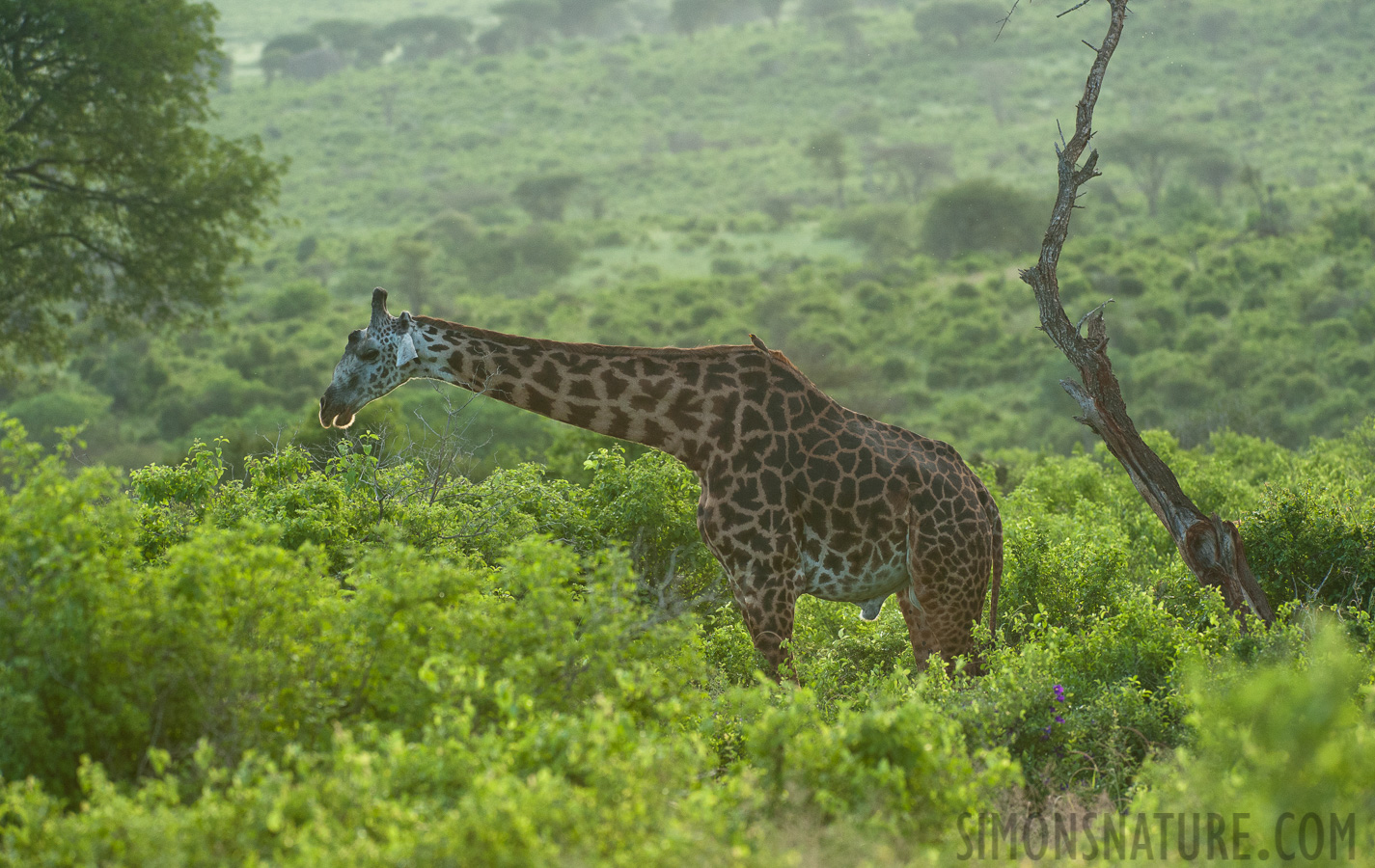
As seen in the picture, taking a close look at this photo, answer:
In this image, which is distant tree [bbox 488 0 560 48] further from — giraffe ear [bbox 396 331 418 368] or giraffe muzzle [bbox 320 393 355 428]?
giraffe ear [bbox 396 331 418 368]

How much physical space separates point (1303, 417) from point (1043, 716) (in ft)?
73.6

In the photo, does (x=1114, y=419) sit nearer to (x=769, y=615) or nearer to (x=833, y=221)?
(x=769, y=615)

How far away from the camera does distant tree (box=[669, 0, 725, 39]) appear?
100 metres

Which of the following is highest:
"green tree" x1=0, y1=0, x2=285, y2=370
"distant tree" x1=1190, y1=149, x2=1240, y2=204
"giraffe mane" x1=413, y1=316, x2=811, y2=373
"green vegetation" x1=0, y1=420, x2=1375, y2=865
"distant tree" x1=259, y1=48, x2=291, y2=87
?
"distant tree" x1=259, y1=48, x2=291, y2=87

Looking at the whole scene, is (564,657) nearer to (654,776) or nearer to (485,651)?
(485,651)

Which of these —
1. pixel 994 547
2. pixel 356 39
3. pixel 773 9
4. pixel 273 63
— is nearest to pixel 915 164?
pixel 773 9

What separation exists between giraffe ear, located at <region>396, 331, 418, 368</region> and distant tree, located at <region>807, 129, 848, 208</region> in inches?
2458

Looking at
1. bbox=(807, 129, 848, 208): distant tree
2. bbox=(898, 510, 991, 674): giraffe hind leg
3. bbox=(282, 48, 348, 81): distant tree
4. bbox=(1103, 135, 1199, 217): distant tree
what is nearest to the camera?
bbox=(898, 510, 991, 674): giraffe hind leg

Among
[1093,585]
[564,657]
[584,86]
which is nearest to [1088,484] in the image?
[1093,585]

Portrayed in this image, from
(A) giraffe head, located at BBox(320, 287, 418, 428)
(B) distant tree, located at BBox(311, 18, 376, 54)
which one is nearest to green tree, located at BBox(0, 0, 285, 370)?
(A) giraffe head, located at BBox(320, 287, 418, 428)

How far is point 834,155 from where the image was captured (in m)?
68.7

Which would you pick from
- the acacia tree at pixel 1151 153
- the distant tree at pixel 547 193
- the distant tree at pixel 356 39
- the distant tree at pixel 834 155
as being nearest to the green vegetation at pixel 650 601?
the acacia tree at pixel 1151 153

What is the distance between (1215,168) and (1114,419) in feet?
185

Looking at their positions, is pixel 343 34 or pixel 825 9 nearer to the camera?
pixel 343 34
